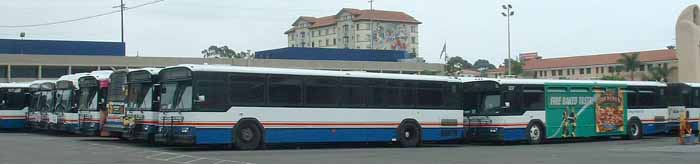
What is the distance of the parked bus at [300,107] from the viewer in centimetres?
2220

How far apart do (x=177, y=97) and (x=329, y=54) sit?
6215 centimetres

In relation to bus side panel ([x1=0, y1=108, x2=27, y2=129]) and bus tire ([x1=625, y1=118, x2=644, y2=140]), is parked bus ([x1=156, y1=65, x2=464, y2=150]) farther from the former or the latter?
bus side panel ([x1=0, y1=108, x2=27, y2=129])

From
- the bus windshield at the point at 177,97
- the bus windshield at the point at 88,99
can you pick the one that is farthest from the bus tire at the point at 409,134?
the bus windshield at the point at 88,99

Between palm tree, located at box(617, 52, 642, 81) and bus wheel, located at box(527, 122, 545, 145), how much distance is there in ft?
260

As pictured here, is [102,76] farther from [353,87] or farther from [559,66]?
[559,66]

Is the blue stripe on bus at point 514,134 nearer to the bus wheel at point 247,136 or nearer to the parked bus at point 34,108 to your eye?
the bus wheel at point 247,136

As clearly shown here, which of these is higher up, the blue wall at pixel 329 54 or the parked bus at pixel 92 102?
the blue wall at pixel 329 54

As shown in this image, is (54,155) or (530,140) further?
(530,140)

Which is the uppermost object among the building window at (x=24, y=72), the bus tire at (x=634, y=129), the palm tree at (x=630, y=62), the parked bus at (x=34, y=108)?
the palm tree at (x=630, y=62)

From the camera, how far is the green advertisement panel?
30234 millimetres

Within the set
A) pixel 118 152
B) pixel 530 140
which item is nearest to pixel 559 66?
pixel 530 140

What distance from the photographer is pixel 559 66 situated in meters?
121

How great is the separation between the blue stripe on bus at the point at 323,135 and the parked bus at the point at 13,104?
16.3m

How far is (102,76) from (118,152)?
33.7 feet
